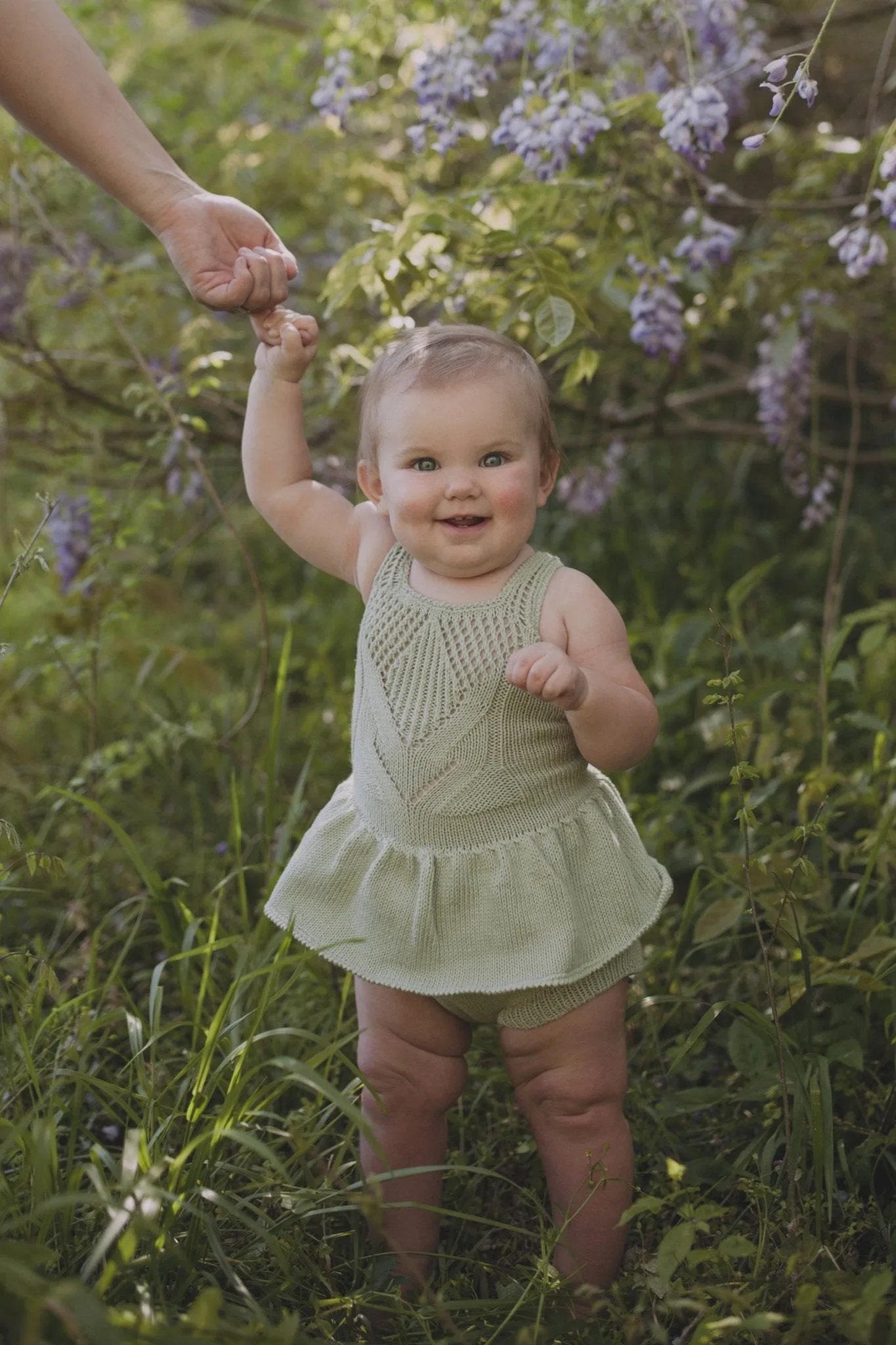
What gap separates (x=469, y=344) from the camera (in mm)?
1817

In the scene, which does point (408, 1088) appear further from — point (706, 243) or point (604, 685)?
point (706, 243)

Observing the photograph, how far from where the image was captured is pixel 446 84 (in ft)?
8.57

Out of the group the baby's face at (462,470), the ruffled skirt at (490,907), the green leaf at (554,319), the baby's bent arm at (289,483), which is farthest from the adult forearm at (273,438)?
the ruffled skirt at (490,907)

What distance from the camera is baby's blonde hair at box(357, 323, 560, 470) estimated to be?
179 centimetres

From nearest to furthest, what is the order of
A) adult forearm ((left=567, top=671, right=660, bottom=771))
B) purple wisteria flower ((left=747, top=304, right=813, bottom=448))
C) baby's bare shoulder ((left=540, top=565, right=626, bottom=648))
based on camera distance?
1. adult forearm ((left=567, top=671, right=660, bottom=771))
2. baby's bare shoulder ((left=540, top=565, right=626, bottom=648))
3. purple wisteria flower ((left=747, top=304, right=813, bottom=448))

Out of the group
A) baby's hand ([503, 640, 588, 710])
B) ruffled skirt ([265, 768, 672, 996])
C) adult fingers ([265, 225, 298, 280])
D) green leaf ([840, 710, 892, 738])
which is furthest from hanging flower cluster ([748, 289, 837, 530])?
baby's hand ([503, 640, 588, 710])

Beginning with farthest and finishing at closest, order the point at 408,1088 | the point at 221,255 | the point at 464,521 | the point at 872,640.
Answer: the point at 872,640 → the point at 221,255 → the point at 408,1088 → the point at 464,521

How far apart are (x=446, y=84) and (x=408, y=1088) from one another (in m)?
1.94

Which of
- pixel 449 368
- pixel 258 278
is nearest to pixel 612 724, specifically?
pixel 449 368

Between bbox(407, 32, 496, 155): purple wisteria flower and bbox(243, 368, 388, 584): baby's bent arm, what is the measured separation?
914 mm

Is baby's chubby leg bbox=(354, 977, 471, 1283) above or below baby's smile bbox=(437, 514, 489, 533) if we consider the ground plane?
below

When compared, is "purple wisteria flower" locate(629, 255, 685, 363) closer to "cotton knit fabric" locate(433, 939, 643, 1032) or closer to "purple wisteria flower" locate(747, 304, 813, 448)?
"purple wisteria flower" locate(747, 304, 813, 448)

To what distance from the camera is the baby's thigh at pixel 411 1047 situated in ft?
6.30

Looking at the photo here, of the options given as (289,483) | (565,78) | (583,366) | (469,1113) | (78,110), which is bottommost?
(469,1113)
